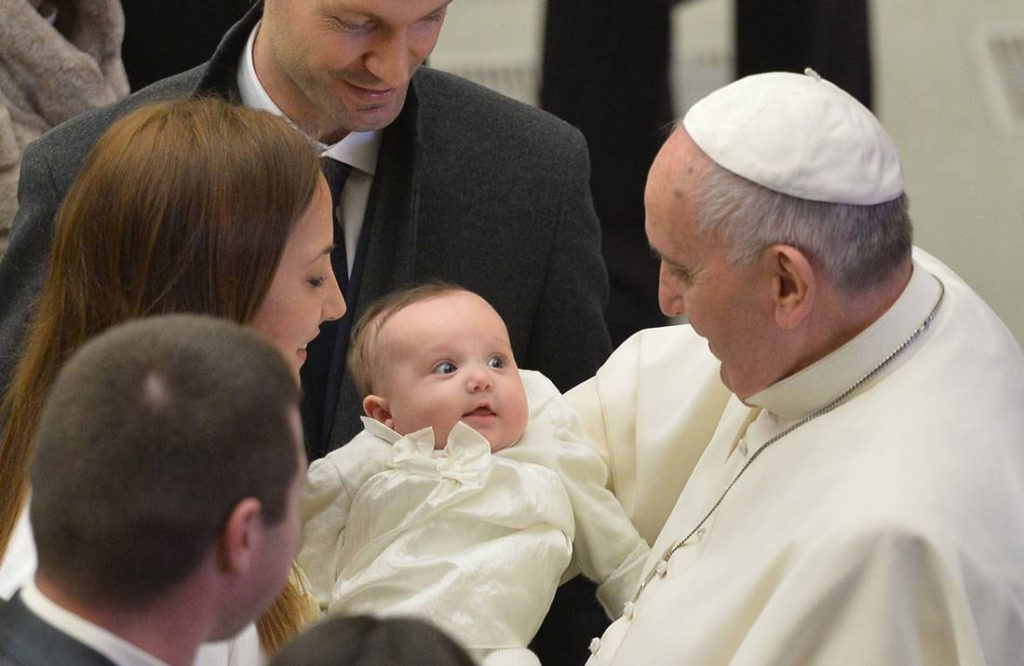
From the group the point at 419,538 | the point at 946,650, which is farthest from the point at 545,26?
the point at 946,650

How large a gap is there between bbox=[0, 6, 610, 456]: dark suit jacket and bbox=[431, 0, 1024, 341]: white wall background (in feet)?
7.36

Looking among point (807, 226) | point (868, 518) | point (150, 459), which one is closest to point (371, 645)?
point (150, 459)

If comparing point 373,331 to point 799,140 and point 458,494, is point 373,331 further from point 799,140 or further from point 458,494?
point 799,140

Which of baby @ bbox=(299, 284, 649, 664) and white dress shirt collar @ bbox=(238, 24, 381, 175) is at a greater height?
white dress shirt collar @ bbox=(238, 24, 381, 175)

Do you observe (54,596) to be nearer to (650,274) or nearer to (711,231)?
(711,231)

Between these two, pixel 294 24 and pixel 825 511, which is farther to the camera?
pixel 294 24

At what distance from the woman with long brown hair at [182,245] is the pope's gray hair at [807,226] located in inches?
21.1

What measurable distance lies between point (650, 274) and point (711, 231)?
8.94 ft

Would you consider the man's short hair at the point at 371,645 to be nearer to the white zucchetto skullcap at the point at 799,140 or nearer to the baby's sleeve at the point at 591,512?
the white zucchetto skullcap at the point at 799,140

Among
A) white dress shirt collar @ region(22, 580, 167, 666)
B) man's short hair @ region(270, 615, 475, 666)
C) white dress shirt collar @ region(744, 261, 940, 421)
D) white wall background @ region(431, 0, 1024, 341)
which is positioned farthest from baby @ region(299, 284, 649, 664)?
white wall background @ region(431, 0, 1024, 341)

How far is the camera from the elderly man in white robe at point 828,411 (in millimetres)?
2139

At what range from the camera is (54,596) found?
64.7 inches

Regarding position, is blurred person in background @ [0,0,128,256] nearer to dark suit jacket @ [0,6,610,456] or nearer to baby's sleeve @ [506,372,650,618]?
dark suit jacket @ [0,6,610,456]

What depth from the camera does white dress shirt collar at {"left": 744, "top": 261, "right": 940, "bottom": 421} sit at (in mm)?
2297
